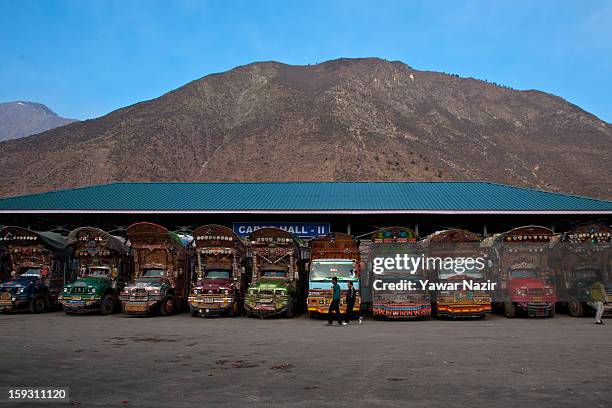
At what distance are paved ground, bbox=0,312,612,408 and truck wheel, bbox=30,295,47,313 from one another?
20.6 ft

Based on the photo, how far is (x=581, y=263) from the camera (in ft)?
74.7

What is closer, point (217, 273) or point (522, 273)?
point (522, 273)

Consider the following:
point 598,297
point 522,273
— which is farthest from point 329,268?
point 598,297

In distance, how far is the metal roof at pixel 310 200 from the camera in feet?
95.9

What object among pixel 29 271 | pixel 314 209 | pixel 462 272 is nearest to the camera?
pixel 462 272

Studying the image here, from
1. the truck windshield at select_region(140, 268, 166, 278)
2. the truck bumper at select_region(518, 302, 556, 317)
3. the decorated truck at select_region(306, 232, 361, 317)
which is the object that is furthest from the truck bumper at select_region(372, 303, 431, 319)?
the truck windshield at select_region(140, 268, 166, 278)

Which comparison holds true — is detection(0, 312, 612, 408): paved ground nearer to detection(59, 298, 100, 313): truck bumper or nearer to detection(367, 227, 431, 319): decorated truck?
detection(367, 227, 431, 319): decorated truck

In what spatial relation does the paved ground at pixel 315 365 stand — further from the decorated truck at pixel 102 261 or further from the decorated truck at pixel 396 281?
the decorated truck at pixel 102 261

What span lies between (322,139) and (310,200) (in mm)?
51771

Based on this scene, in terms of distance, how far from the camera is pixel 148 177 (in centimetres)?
7612

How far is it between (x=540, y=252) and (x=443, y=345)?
37.8 ft

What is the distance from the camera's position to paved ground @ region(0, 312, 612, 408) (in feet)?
25.6

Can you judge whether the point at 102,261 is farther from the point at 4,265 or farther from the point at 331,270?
the point at 331,270

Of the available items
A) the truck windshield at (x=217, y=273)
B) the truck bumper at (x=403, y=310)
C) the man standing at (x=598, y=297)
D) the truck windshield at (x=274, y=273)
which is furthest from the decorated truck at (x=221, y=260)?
the man standing at (x=598, y=297)
